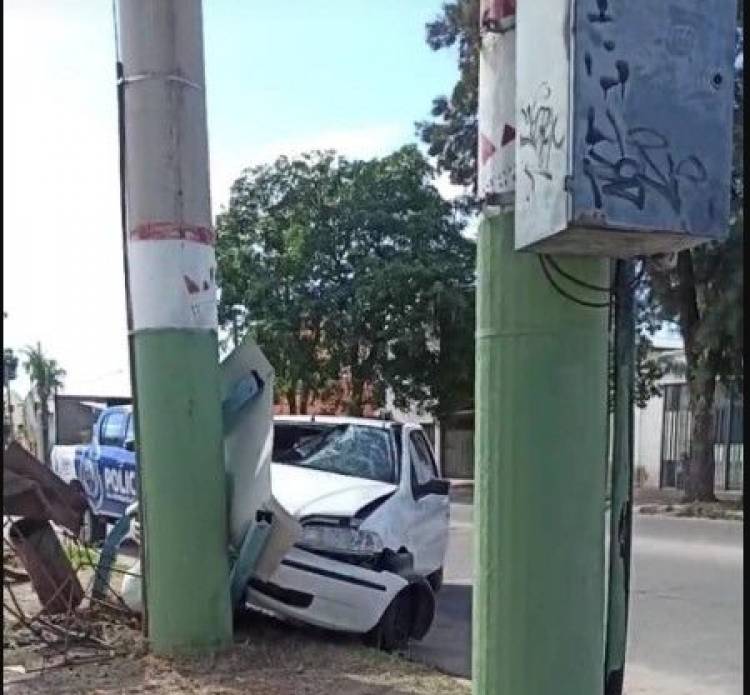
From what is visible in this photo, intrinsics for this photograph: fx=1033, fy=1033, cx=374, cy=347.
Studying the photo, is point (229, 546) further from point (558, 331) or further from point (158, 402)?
point (558, 331)

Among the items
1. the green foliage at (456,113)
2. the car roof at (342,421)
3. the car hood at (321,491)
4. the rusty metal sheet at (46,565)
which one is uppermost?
the green foliage at (456,113)

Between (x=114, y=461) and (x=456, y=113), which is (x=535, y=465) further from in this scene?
(x=456, y=113)

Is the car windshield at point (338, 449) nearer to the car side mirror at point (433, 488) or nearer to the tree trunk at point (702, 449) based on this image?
the car side mirror at point (433, 488)

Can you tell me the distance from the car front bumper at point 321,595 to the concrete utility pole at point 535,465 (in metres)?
3.97

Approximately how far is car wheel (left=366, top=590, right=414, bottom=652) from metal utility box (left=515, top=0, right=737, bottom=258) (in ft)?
16.1

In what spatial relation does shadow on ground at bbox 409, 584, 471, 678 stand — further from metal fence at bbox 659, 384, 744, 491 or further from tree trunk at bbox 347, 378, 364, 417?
metal fence at bbox 659, 384, 744, 491

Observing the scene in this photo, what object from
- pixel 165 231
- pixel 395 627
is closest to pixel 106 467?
pixel 395 627

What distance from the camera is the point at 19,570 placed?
9.30m

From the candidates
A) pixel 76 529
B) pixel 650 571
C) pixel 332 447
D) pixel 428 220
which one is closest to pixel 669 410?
pixel 428 220

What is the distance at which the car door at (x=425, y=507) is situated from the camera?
8.59m

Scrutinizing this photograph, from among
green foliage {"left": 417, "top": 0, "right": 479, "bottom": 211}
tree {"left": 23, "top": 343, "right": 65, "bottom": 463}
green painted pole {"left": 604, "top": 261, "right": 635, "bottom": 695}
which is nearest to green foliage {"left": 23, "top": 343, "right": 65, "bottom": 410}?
tree {"left": 23, "top": 343, "right": 65, "bottom": 463}

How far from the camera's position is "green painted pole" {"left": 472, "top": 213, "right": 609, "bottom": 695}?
3234 millimetres

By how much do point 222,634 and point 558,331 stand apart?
164 inches

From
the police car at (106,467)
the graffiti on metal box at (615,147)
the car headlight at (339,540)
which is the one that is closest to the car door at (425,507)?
the car headlight at (339,540)
